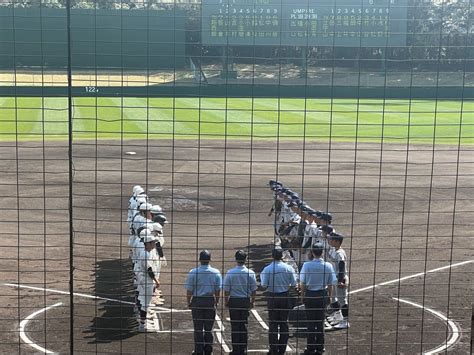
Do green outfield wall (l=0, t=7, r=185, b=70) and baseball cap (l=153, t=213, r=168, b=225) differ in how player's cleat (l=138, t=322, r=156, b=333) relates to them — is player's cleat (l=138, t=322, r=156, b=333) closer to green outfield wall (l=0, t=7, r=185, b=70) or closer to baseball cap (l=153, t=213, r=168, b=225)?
baseball cap (l=153, t=213, r=168, b=225)

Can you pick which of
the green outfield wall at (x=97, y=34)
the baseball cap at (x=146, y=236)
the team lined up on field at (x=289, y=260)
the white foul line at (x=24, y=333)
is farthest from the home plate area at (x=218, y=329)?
the green outfield wall at (x=97, y=34)

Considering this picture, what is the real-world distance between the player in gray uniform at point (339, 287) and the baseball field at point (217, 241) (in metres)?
0.19

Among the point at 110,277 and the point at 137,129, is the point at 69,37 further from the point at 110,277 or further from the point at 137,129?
the point at 137,129

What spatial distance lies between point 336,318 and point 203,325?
8.00ft

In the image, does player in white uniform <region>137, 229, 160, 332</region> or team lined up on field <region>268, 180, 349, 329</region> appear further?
team lined up on field <region>268, 180, 349, 329</region>

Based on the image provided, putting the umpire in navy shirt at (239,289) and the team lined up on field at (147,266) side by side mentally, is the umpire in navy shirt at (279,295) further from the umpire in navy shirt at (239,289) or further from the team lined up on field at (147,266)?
the team lined up on field at (147,266)

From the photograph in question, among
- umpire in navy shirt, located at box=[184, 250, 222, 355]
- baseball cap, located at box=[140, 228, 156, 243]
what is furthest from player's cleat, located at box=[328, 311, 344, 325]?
baseball cap, located at box=[140, 228, 156, 243]

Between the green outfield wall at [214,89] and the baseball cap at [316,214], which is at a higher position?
the green outfield wall at [214,89]

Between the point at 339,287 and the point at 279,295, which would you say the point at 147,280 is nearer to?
the point at 279,295

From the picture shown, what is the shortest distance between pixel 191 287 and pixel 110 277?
3.96 meters

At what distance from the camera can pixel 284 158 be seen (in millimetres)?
24094

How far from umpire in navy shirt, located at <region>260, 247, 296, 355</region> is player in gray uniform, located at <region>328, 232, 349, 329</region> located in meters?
1.22

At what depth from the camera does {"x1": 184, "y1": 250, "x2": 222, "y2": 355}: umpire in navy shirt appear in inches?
305

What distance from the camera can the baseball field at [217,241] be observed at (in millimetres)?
8203
